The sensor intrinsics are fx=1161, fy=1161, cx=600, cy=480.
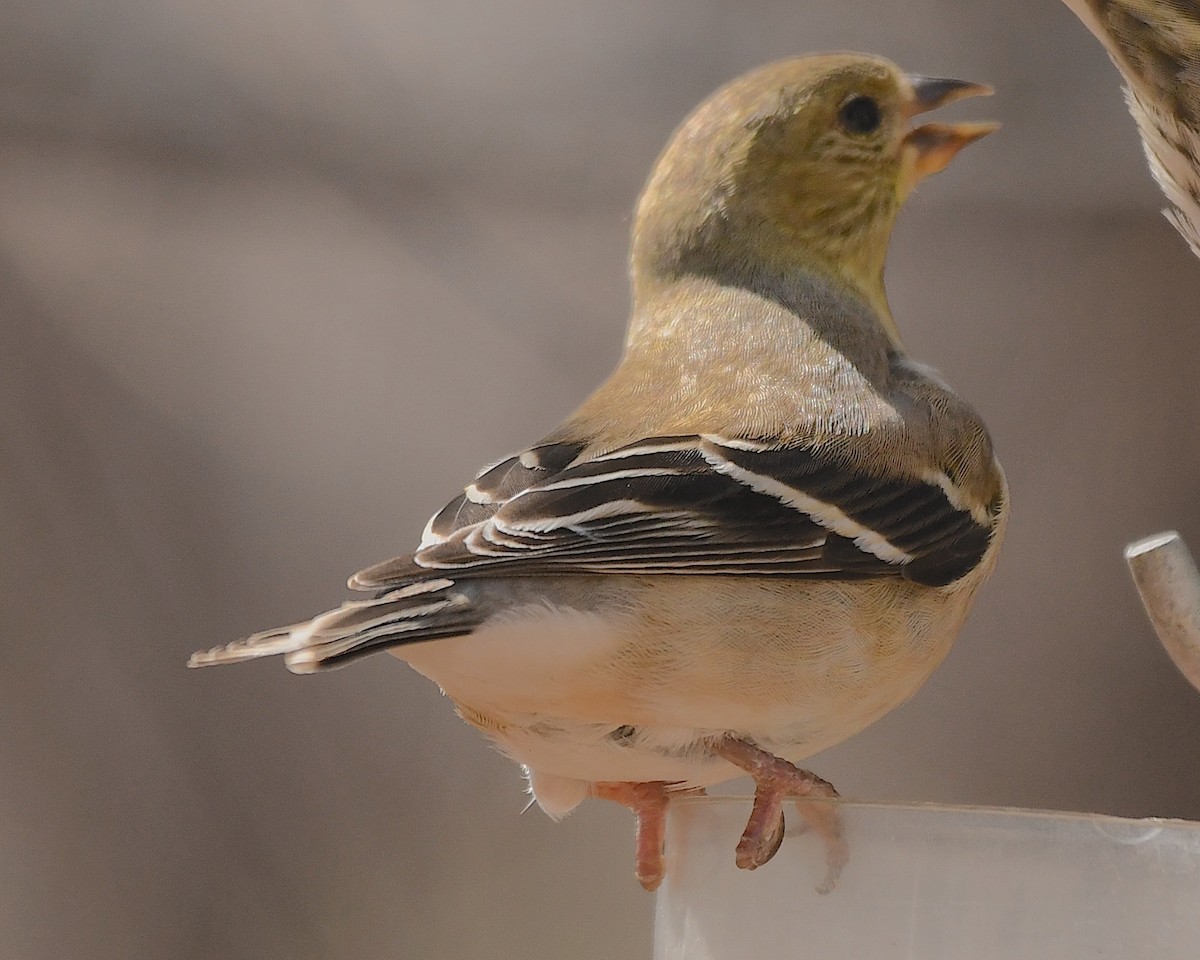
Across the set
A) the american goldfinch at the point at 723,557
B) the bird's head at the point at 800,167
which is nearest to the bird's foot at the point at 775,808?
the american goldfinch at the point at 723,557

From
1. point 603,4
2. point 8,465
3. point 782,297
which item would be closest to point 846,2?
point 603,4

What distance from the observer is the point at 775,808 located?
462 millimetres

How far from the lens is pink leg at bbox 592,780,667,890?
60cm

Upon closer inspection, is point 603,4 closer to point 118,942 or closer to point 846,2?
point 846,2

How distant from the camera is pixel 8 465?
1.22m

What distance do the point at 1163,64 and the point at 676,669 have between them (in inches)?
14.1

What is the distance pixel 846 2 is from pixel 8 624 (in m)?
1.18

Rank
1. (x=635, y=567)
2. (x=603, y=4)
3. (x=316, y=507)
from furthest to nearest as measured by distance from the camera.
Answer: (x=603, y=4) → (x=316, y=507) → (x=635, y=567)

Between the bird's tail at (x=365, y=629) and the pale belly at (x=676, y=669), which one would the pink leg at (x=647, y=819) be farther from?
the bird's tail at (x=365, y=629)

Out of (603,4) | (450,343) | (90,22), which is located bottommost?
(450,343)

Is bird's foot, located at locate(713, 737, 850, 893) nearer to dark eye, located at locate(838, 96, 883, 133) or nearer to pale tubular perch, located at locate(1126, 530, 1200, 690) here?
pale tubular perch, located at locate(1126, 530, 1200, 690)

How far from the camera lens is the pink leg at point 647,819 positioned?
1.96 ft

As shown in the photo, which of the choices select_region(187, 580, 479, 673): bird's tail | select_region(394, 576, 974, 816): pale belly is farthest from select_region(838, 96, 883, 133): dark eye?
select_region(187, 580, 479, 673): bird's tail

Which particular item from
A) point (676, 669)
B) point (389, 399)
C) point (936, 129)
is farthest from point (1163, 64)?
point (389, 399)
